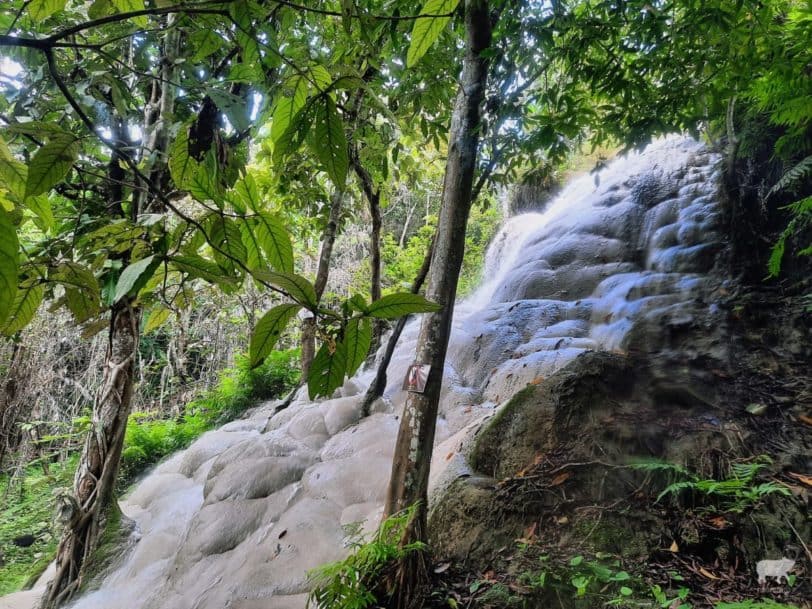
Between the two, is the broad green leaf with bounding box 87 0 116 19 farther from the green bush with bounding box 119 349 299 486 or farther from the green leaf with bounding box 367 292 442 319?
the green bush with bounding box 119 349 299 486

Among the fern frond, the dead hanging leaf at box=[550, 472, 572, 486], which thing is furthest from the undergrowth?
the fern frond

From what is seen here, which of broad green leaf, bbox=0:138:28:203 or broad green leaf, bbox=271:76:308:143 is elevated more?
broad green leaf, bbox=271:76:308:143

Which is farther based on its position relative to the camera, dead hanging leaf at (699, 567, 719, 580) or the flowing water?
the flowing water

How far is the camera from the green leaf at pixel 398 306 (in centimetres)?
50

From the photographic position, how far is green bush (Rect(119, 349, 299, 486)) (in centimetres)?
493

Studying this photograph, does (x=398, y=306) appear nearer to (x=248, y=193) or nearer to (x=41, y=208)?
(x=248, y=193)

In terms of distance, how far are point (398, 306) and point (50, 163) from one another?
46 cm

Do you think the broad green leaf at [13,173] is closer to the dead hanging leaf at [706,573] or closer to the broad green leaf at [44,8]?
the broad green leaf at [44,8]

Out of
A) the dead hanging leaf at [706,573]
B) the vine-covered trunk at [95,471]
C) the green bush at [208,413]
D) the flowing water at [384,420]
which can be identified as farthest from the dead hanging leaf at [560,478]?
the green bush at [208,413]

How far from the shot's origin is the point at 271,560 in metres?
2.38

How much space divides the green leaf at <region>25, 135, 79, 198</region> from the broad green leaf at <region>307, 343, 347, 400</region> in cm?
39

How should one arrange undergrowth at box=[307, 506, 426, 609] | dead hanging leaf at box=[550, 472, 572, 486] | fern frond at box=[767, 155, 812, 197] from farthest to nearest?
fern frond at box=[767, 155, 812, 197] < dead hanging leaf at box=[550, 472, 572, 486] < undergrowth at box=[307, 506, 426, 609]

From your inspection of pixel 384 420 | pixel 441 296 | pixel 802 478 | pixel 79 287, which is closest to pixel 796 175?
pixel 802 478

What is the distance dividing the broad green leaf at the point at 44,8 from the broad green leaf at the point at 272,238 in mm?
394
